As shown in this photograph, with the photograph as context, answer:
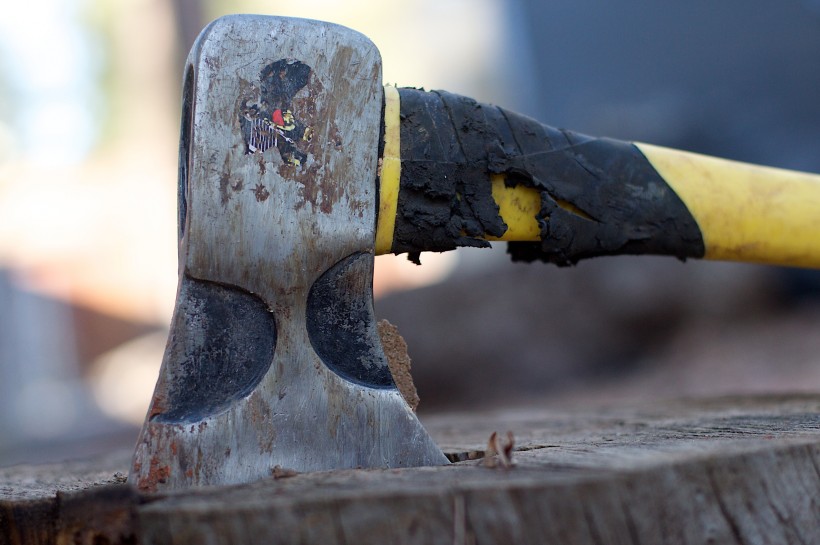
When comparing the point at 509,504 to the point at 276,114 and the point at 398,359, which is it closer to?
the point at 398,359

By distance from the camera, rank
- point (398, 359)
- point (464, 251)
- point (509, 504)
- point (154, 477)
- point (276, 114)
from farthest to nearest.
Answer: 1. point (464, 251)
2. point (398, 359)
3. point (276, 114)
4. point (154, 477)
5. point (509, 504)

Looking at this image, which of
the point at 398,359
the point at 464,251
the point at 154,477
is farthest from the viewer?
the point at 464,251

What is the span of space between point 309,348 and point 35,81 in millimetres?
9510

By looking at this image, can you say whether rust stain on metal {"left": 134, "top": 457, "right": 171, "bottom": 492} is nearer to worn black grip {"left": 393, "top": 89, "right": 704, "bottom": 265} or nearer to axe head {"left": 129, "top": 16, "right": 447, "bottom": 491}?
axe head {"left": 129, "top": 16, "right": 447, "bottom": 491}

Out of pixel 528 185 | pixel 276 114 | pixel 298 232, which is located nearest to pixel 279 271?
pixel 298 232

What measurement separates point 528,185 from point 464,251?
243 inches

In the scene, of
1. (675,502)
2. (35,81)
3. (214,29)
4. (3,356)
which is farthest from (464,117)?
(35,81)

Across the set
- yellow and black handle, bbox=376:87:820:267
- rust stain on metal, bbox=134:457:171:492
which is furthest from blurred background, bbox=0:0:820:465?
rust stain on metal, bbox=134:457:171:492

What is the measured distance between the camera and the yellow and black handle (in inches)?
52.0

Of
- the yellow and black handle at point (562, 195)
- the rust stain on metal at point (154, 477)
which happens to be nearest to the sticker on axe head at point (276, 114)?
the yellow and black handle at point (562, 195)

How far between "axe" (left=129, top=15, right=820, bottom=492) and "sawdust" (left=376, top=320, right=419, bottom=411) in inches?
4.1

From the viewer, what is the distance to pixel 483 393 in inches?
195

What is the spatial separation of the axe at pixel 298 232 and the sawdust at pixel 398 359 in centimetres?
10

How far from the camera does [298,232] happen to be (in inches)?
47.8
